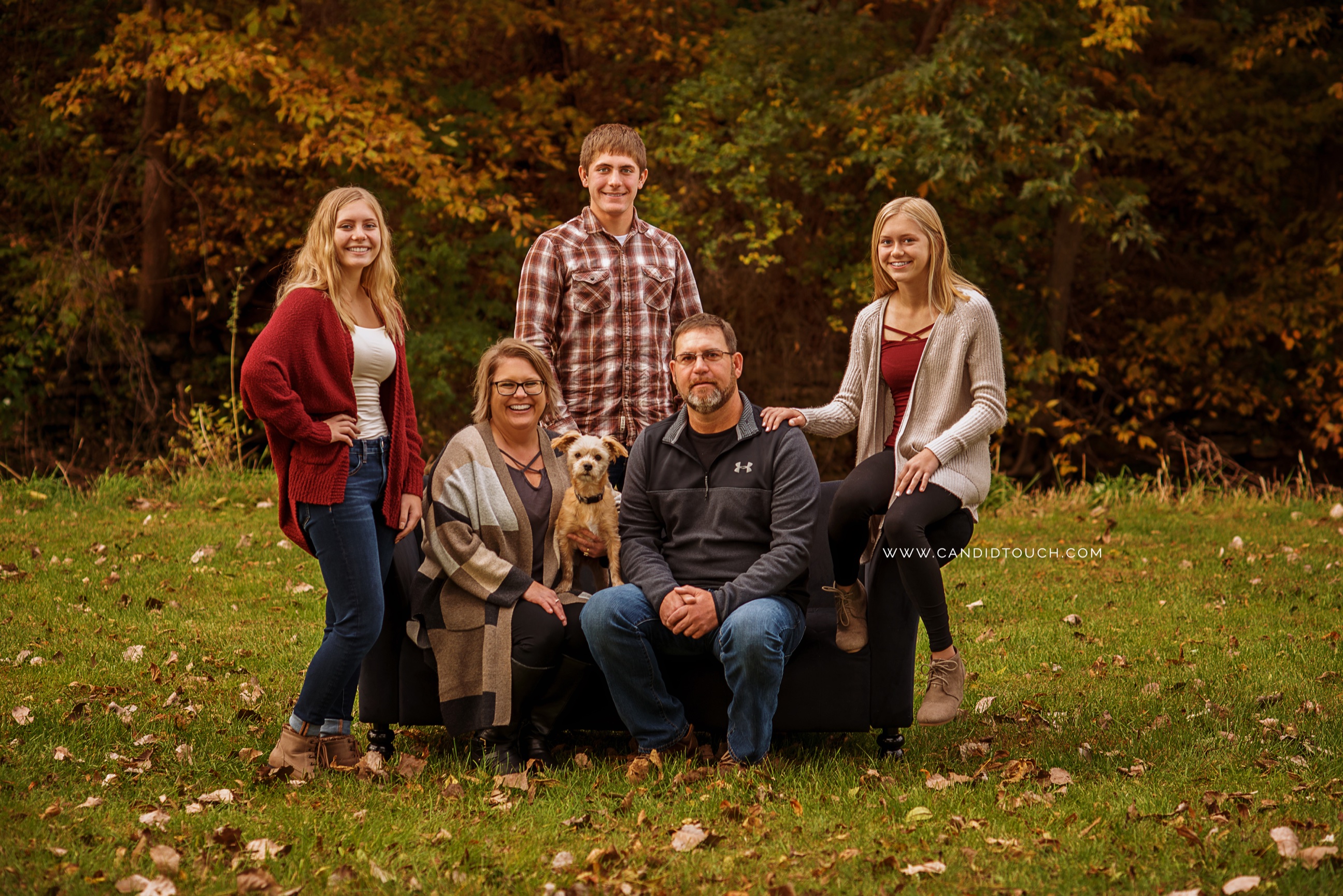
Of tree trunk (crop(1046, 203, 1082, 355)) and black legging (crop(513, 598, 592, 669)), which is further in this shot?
tree trunk (crop(1046, 203, 1082, 355))

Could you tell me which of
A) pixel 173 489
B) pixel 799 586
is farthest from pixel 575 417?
pixel 173 489

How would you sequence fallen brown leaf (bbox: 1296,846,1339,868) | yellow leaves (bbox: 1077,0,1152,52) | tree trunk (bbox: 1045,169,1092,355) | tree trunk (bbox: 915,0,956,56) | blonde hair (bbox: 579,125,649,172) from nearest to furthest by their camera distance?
fallen brown leaf (bbox: 1296,846,1339,868), blonde hair (bbox: 579,125,649,172), yellow leaves (bbox: 1077,0,1152,52), tree trunk (bbox: 915,0,956,56), tree trunk (bbox: 1045,169,1092,355)

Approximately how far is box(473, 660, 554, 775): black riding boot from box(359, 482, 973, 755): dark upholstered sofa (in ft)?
0.64

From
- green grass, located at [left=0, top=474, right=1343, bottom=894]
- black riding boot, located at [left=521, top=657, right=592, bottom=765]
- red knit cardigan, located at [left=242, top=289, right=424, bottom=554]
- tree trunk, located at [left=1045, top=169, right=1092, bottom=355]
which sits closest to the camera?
green grass, located at [left=0, top=474, right=1343, bottom=894]

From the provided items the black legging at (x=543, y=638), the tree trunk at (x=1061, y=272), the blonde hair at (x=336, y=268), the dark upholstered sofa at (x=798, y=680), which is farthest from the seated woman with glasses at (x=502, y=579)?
the tree trunk at (x=1061, y=272)

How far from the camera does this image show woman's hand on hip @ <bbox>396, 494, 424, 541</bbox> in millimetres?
4320

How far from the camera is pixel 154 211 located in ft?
46.6

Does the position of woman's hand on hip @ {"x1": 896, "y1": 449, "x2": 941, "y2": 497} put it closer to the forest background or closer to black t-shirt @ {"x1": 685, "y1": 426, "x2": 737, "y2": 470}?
black t-shirt @ {"x1": 685, "y1": 426, "x2": 737, "y2": 470}

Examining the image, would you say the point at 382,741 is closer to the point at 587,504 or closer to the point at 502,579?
the point at 502,579

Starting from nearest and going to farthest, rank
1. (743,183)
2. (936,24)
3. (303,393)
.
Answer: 1. (303,393)
2. (743,183)
3. (936,24)

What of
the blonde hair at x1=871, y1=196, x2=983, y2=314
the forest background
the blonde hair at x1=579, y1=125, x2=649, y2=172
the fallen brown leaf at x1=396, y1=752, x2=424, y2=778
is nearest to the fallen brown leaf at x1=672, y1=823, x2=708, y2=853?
the fallen brown leaf at x1=396, y1=752, x2=424, y2=778

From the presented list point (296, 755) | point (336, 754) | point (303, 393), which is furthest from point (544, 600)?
point (303, 393)

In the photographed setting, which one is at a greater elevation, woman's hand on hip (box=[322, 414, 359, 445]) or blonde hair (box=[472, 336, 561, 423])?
blonde hair (box=[472, 336, 561, 423])

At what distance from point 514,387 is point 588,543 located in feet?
2.18
